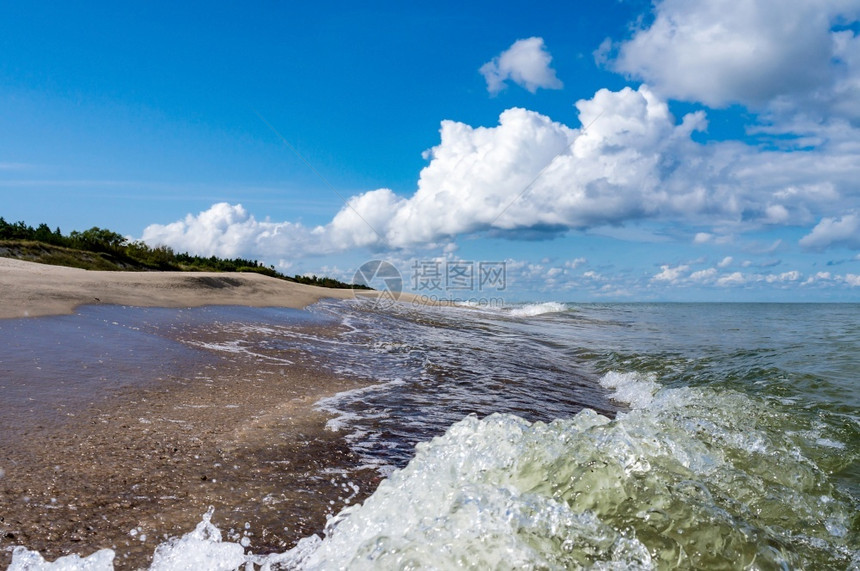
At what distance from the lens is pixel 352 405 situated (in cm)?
562

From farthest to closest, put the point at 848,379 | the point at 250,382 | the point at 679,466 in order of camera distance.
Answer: the point at 848,379
the point at 250,382
the point at 679,466

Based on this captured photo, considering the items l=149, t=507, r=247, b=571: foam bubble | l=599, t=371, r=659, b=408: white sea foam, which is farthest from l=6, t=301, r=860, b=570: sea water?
l=599, t=371, r=659, b=408: white sea foam

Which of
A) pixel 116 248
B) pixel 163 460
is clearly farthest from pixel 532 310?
pixel 163 460

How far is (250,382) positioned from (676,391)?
19.3ft

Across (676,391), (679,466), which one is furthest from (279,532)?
(676,391)

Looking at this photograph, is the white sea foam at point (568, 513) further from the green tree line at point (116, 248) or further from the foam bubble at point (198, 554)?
the green tree line at point (116, 248)

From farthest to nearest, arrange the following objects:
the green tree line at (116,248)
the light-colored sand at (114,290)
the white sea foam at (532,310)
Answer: the white sea foam at (532,310)
the green tree line at (116,248)
the light-colored sand at (114,290)

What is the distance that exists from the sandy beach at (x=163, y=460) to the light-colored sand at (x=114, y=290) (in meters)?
2.57

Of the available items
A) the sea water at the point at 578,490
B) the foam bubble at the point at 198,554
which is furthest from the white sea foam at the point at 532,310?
the foam bubble at the point at 198,554

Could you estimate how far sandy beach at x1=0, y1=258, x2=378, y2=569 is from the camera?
104 inches

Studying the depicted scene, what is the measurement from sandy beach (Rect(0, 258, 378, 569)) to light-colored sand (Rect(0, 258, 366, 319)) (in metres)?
2.57

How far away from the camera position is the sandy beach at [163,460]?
104 inches

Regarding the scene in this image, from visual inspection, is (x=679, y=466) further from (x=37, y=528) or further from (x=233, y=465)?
(x=37, y=528)

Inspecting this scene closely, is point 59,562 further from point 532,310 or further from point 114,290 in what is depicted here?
point 532,310
